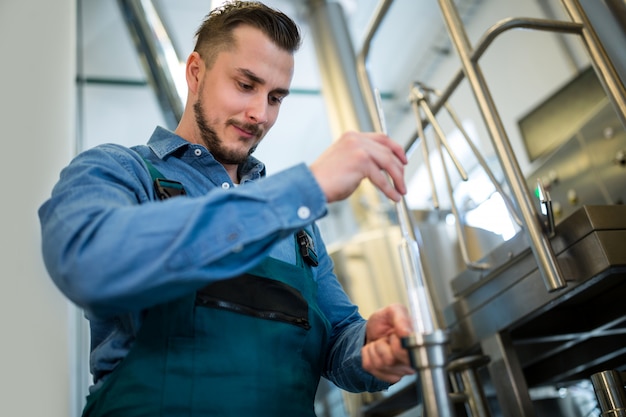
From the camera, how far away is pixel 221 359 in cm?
84

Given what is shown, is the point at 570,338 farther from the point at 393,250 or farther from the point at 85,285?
the point at 85,285

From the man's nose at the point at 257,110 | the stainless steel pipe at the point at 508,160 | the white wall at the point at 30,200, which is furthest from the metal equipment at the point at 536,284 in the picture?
the white wall at the point at 30,200

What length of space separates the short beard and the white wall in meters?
0.43

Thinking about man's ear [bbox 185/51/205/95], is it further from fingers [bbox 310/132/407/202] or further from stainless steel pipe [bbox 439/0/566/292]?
stainless steel pipe [bbox 439/0/566/292]

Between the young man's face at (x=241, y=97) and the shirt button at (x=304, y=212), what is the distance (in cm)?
39

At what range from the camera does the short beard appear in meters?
1.11

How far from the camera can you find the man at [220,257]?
0.69 m

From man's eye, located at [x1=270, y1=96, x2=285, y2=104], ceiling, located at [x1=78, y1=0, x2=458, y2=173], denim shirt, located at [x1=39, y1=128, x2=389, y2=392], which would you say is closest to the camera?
denim shirt, located at [x1=39, y1=128, x2=389, y2=392]

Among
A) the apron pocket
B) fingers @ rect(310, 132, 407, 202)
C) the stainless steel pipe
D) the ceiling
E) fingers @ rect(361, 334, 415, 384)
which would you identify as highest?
the ceiling

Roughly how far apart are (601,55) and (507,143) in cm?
26

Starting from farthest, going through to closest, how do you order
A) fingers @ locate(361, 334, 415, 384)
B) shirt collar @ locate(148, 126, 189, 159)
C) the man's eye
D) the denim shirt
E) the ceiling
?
1. the ceiling
2. the man's eye
3. shirt collar @ locate(148, 126, 189, 159)
4. fingers @ locate(361, 334, 415, 384)
5. the denim shirt

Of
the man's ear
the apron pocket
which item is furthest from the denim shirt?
the man's ear

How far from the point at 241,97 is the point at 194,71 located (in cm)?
19

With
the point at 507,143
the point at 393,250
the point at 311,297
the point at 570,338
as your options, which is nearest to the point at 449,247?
the point at 393,250
